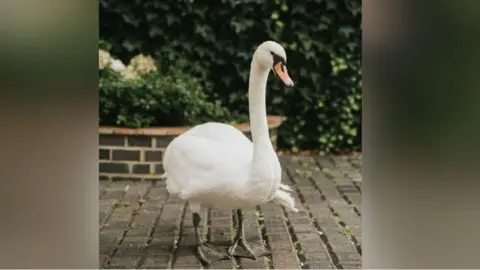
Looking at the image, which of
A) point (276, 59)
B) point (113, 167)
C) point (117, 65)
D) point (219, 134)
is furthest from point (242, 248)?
Answer: point (117, 65)

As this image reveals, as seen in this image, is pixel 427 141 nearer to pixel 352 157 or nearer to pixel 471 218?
pixel 471 218

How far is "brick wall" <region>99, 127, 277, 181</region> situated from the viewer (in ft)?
20.8

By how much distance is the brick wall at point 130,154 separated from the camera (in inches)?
250

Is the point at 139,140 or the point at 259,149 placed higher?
the point at 259,149

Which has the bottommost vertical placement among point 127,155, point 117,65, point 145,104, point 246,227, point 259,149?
point 246,227

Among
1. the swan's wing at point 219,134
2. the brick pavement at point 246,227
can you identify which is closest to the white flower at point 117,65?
the brick pavement at point 246,227

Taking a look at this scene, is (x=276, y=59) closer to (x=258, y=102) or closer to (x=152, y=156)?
(x=258, y=102)

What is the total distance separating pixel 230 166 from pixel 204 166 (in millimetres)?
135

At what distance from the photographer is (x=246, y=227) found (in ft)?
16.0

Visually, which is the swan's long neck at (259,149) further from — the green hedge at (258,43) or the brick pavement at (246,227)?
the green hedge at (258,43)

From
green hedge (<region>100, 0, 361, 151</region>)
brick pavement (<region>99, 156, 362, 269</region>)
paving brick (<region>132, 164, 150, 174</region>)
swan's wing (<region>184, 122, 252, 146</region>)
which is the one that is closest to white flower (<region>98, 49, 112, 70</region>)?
green hedge (<region>100, 0, 361, 151</region>)

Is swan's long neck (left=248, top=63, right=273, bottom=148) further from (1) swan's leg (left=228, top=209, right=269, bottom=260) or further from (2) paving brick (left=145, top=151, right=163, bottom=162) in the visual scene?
(2) paving brick (left=145, top=151, right=163, bottom=162)

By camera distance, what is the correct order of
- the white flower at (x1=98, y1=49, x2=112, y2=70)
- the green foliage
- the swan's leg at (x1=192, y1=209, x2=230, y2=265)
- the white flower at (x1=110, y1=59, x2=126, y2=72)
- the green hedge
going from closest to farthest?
the swan's leg at (x1=192, y1=209, x2=230, y2=265) → the green foliage → the white flower at (x1=98, y1=49, x2=112, y2=70) → the white flower at (x1=110, y1=59, x2=126, y2=72) → the green hedge

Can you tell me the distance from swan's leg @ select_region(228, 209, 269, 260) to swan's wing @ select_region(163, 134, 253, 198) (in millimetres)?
357
